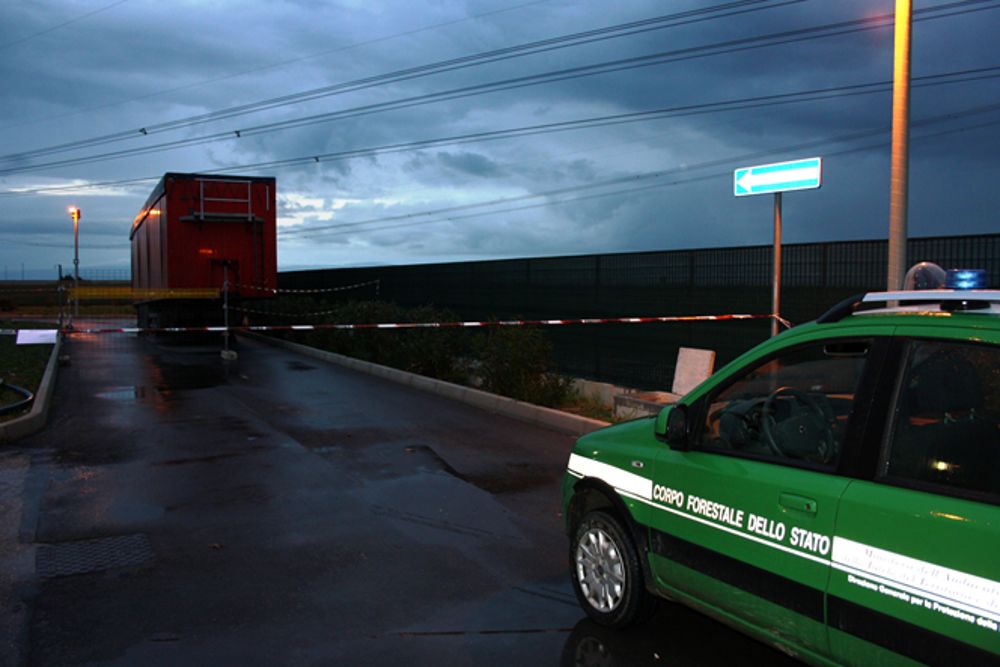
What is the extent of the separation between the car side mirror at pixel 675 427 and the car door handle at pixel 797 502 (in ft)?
2.11

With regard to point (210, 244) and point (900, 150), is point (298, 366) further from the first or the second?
point (900, 150)

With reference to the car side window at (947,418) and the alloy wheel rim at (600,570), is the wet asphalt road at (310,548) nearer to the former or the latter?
the alloy wheel rim at (600,570)

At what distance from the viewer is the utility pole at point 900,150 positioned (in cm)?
885

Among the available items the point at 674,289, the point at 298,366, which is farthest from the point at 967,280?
the point at 298,366

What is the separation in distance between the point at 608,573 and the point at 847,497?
1.67m

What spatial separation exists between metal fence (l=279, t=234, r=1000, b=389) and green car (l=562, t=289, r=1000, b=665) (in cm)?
759

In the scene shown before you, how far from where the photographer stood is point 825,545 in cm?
320

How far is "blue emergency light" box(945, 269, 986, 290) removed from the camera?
3.65 meters

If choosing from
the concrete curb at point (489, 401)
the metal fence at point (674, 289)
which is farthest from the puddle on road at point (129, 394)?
the metal fence at point (674, 289)

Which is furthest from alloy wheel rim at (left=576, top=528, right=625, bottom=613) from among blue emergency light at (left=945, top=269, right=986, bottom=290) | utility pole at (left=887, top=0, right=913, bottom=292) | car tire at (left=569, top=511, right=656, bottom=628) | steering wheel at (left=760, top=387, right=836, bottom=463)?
utility pole at (left=887, top=0, right=913, bottom=292)

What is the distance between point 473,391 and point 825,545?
10236mm

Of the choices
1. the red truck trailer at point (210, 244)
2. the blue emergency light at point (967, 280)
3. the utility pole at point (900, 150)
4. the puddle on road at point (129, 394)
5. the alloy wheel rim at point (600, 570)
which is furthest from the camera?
the red truck trailer at point (210, 244)

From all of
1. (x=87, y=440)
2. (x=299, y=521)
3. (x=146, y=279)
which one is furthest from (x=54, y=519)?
(x=146, y=279)

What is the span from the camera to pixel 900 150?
8859mm
